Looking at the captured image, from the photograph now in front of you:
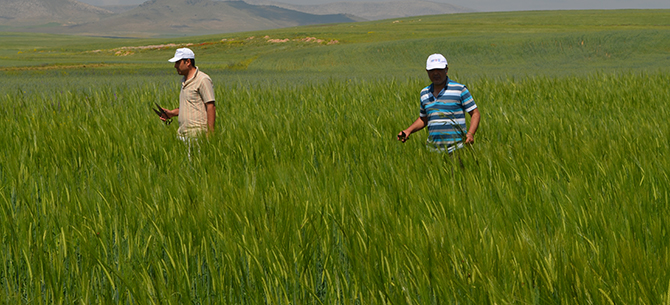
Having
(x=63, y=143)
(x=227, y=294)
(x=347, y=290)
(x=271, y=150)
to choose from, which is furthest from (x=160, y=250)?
(x=63, y=143)

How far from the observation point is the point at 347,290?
1.83 meters

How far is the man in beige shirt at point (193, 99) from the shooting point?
202 inches

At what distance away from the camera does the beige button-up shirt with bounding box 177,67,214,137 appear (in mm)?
5176

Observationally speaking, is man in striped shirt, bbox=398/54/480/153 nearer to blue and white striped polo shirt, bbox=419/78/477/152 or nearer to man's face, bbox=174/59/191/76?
blue and white striped polo shirt, bbox=419/78/477/152

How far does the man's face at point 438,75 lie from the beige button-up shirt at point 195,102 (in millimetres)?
2120

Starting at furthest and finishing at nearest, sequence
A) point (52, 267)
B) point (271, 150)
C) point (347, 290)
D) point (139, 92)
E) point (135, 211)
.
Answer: point (139, 92)
point (271, 150)
point (135, 211)
point (52, 267)
point (347, 290)

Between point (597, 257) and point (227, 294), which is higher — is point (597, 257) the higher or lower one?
the higher one

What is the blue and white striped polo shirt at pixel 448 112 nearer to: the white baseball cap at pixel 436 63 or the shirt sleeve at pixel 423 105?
the shirt sleeve at pixel 423 105

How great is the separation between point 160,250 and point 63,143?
300 centimetres

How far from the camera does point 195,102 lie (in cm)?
525

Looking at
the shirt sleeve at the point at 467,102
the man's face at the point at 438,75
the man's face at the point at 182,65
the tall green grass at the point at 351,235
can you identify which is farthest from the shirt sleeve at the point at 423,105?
the man's face at the point at 182,65

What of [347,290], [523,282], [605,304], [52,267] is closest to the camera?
[605,304]

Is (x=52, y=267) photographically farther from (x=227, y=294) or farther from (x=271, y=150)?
(x=271, y=150)

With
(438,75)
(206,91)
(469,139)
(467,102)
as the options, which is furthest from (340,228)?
(206,91)
